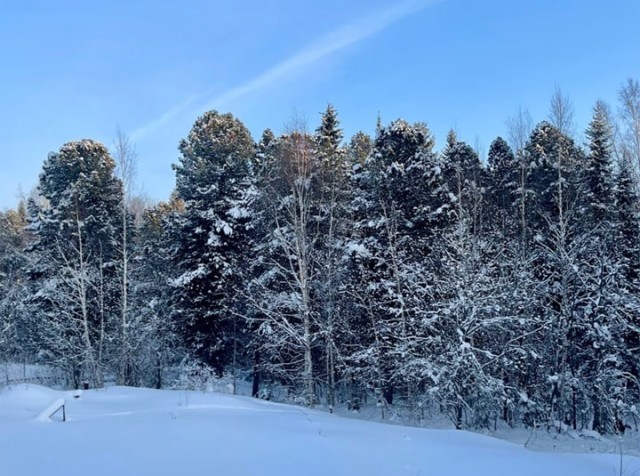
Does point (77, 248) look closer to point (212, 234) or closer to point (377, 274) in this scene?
point (212, 234)

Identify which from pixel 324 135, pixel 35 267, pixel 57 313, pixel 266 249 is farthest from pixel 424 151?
pixel 35 267

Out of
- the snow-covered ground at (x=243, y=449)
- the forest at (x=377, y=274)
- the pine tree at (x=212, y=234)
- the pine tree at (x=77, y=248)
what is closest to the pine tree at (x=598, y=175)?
the forest at (x=377, y=274)

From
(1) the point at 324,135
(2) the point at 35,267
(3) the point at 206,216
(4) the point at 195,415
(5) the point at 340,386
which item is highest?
(1) the point at 324,135

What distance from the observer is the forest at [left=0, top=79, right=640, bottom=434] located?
14.5 meters

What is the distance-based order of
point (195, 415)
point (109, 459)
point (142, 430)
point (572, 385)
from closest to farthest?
1. point (109, 459)
2. point (142, 430)
3. point (195, 415)
4. point (572, 385)

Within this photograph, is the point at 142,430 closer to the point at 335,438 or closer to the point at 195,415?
the point at 195,415

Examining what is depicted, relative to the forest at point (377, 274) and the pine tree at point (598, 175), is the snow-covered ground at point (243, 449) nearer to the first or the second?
the forest at point (377, 274)

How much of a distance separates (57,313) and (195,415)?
15.1 metres

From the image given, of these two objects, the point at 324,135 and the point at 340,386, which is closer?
the point at 324,135

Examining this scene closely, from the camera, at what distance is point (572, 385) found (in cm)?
1501

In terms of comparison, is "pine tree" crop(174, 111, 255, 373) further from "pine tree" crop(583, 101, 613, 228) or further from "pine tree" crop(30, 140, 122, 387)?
"pine tree" crop(583, 101, 613, 228)

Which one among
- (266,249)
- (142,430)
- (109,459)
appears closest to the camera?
(109,459)

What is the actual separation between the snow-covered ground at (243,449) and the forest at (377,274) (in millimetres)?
6137

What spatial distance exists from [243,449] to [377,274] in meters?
12.2
